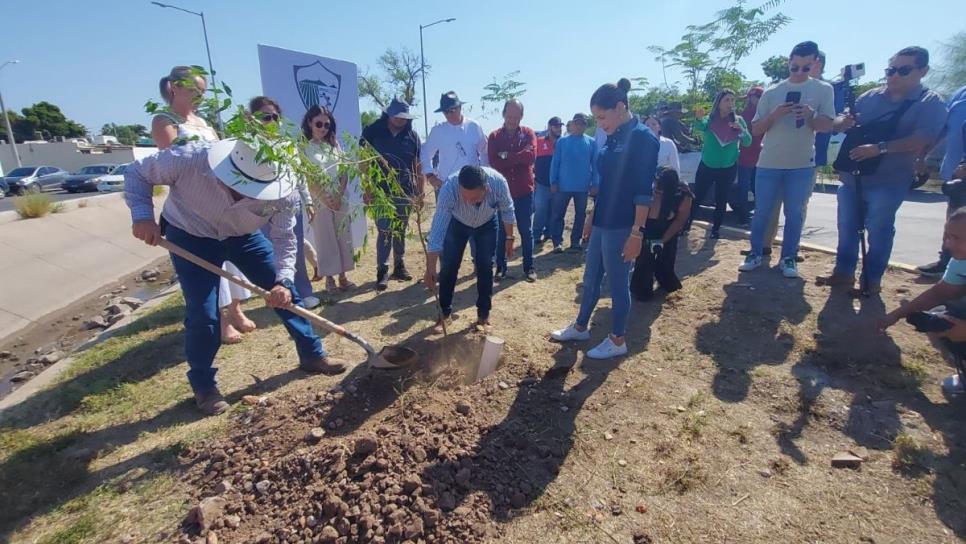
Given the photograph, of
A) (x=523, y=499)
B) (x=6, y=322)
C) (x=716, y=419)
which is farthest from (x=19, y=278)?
(x=716, y=419)

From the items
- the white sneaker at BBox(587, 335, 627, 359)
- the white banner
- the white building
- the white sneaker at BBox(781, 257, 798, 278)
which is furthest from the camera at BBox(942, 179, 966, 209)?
the white building

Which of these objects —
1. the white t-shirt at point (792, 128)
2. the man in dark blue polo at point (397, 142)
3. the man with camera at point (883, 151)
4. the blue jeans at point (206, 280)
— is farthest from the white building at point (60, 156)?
the man with camera at point (883, 151)

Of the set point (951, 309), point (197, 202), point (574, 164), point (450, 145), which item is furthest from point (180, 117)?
point (951, 309)

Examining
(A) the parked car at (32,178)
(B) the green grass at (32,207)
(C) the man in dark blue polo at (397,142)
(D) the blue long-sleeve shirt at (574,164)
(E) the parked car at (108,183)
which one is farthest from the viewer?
(E) the parked car at (108,183)

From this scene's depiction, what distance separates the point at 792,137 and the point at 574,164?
2.29m

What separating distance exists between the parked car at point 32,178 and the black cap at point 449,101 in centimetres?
2636

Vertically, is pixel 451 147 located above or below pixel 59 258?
above

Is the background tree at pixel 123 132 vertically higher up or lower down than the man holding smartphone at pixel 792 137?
higher up

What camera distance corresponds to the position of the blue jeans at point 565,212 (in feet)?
20.2

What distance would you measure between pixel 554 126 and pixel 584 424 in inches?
223

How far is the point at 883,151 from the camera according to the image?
12.6ft

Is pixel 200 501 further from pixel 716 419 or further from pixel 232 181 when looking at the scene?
pixel 716 419

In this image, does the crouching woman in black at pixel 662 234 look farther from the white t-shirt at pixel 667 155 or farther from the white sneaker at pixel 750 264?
the white sneaker at pixel 750 264

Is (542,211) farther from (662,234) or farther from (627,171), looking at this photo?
(627,171)
